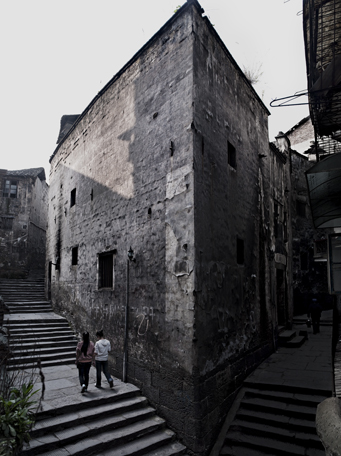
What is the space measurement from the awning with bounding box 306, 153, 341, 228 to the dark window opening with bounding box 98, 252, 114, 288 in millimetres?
5288

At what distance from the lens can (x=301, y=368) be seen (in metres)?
7.70

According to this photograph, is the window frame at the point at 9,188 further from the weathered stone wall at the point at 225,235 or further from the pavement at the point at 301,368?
the pavement at the point at 301,368

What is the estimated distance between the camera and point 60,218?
12.7 m

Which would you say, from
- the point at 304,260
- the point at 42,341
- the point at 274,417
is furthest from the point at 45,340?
the point at 304,260

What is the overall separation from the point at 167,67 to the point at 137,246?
4.30 metres

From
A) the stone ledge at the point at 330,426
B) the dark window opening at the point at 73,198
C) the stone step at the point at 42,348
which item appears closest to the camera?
the stone ledge at the point at 330,426

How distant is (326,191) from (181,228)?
9.26 ft

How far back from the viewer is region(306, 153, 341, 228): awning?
505 centimetres

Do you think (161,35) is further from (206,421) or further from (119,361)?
(206,421)

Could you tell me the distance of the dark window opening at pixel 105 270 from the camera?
8.55 meters

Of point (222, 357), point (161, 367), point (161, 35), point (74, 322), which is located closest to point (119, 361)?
point (161, 367)

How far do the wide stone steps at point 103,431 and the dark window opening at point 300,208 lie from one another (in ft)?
50.2

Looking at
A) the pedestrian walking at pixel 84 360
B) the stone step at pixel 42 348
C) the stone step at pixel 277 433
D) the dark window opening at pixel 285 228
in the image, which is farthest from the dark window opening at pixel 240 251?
the stone step at pixel 42 348

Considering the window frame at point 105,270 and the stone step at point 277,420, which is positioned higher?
the window frame at point 105,270
